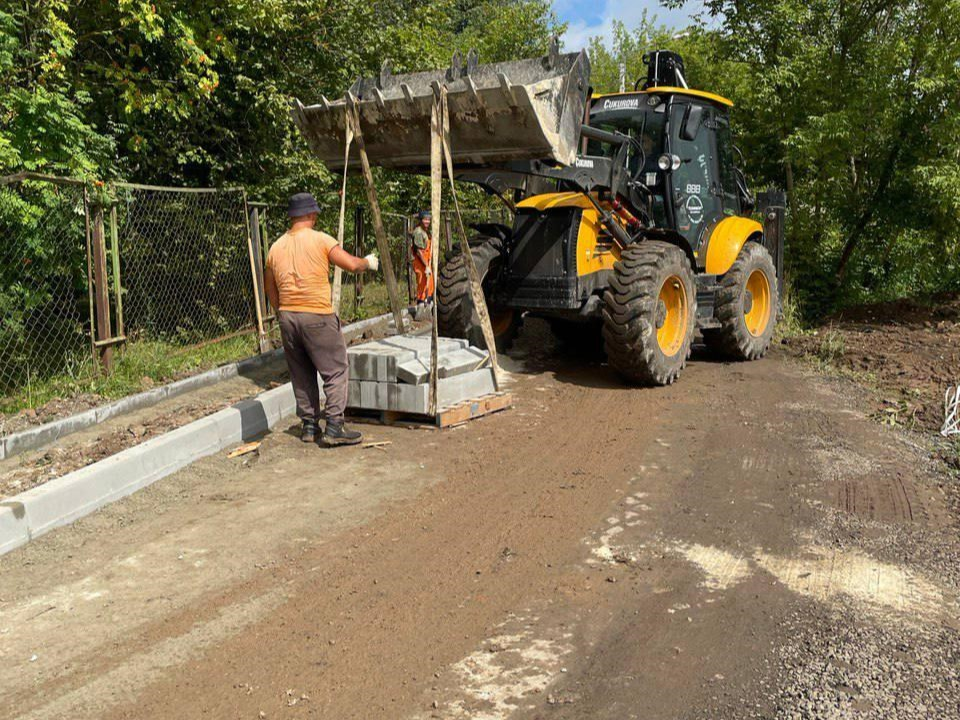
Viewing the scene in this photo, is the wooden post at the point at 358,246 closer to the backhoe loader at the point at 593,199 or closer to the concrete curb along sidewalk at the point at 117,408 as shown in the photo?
the concrete curb along sidewalk at the point at 117,408

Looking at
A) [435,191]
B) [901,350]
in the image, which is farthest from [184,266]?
[901,350]

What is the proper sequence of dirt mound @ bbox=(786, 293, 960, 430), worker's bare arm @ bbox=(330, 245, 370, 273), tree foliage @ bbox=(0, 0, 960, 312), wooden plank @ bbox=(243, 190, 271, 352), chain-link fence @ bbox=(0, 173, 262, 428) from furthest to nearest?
wooden plank @ bbox=(243, 190, 271, 352), tree foliage @ bbox=(0, 0, 960, 312), dirt mound @ bbox=(786, 293, 960, 430), chain-link fence @ bbox=(0, 173, 262, 428), worker's bare arm @ bbox=(330, 245, 370, 273)

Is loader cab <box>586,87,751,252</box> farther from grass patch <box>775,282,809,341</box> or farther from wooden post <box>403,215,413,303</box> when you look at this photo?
wooden post <box>403,215,413,303</box>

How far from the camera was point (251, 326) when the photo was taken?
35.0ft

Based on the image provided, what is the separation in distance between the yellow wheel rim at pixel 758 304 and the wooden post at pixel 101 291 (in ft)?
23.9

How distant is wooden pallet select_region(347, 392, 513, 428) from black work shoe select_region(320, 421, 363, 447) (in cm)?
67

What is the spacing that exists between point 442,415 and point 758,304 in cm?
545

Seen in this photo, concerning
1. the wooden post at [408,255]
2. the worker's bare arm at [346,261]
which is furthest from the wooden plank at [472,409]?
the wooden post at [408,255]

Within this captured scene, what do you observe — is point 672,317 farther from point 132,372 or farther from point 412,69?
point 412,69

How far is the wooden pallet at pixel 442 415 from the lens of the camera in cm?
716

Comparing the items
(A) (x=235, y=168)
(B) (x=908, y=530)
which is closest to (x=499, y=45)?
(A) (x=235, y=168)

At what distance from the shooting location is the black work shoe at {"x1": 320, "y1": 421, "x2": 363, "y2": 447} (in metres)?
6.63

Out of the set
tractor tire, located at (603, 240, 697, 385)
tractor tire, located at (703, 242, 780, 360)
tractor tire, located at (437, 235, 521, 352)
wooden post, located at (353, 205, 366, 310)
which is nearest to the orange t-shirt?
tractor tire, located at (437, 235, 521, 352)

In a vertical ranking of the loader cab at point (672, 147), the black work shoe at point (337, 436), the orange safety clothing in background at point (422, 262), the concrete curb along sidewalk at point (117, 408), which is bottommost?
the black work shoe at point (337, 436)
